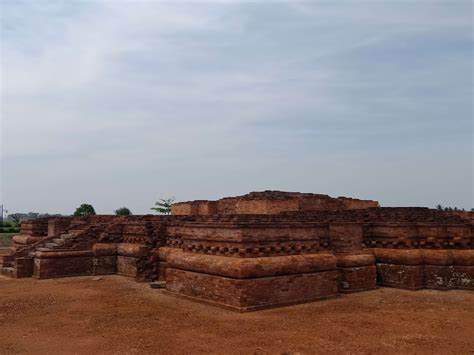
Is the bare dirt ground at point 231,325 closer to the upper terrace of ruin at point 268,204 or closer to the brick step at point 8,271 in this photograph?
the brick step at point 8,271

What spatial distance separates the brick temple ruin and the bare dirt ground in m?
0.44

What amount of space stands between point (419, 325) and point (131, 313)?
17.4ft

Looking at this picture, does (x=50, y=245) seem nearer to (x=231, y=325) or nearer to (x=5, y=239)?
(x=231, y=325)

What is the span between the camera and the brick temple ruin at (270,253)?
9008 millimetres

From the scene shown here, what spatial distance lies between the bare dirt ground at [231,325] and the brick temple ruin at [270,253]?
44 cm

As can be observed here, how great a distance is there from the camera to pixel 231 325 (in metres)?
7.38

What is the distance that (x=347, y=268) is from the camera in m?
10.7

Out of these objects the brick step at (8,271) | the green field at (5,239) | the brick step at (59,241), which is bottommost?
the brick step at (8,271)

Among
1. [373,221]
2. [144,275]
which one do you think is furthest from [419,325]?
[144,275]

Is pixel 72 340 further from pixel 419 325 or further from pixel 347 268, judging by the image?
pixel 347 268

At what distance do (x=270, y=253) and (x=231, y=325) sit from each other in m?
2.29

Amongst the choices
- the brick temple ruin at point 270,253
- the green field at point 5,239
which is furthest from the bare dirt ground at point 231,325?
the green field at point 5,239

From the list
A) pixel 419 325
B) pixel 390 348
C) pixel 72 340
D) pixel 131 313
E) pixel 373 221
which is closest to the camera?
pixel 390 348

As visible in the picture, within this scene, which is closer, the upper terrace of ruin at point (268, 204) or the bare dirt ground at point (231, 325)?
the bare dirt ground at point (231, 325)
